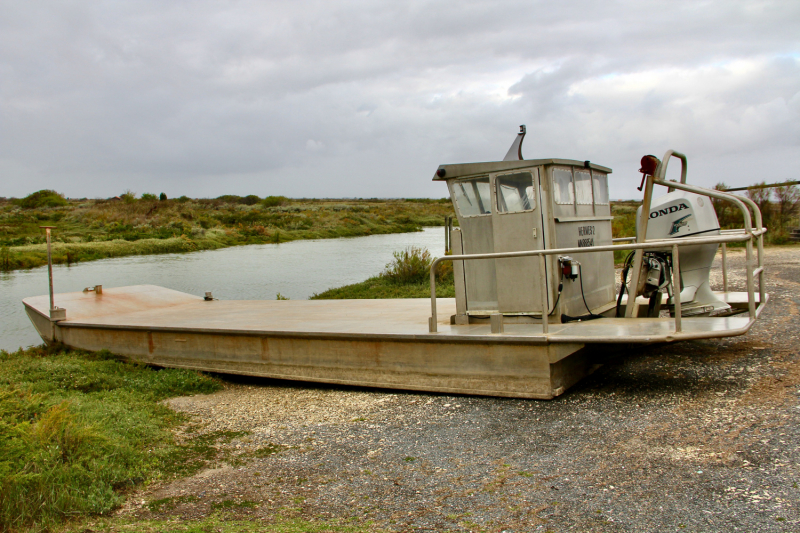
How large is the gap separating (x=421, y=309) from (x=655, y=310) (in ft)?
10.0

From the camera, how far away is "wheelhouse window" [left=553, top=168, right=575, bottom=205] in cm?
587

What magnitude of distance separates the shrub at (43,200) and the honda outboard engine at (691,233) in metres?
61.4

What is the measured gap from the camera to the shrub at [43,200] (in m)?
56.2

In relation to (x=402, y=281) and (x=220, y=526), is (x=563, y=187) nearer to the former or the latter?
(x=220, y=526)

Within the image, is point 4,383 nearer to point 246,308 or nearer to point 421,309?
point 246,308

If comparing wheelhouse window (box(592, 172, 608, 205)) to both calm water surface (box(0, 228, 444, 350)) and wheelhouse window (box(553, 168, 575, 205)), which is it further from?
calm water surface (box(0, 228, 444, 350))

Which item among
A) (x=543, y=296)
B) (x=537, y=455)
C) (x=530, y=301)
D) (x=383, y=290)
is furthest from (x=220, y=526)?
(x=383, y=290)

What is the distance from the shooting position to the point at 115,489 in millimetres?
4031

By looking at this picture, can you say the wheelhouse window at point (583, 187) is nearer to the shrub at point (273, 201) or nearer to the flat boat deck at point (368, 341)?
the flat boat deck at point (368, 341)

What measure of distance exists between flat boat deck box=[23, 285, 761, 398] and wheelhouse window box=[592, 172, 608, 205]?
1.58m

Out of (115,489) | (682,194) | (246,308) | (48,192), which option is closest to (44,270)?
(246,308)

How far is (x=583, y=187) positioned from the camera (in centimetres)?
644

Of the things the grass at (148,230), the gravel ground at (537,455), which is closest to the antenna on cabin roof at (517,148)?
the gravel ground at (537,455)

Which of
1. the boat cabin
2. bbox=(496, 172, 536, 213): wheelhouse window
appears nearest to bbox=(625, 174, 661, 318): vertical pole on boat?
the boat cabin
